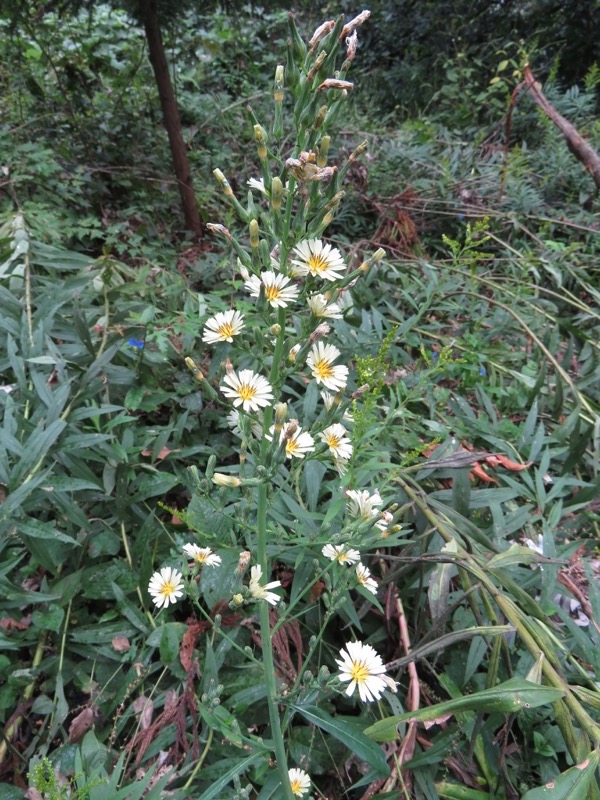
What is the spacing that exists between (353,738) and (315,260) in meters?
0.81

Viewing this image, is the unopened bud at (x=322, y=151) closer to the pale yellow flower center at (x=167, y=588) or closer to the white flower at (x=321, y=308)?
the white flower at (x=321, y=308)

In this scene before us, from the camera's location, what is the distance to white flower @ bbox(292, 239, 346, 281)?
0.86m

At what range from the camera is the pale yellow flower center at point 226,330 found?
0.91 meters

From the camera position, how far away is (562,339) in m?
2.54

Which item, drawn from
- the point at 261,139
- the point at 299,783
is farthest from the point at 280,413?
the point at 299,783

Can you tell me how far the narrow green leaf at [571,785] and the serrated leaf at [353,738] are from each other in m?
0.22

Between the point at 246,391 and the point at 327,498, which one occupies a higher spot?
the point at 246,391

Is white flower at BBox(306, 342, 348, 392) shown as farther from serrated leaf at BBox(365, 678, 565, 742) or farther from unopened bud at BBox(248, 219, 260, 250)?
serrated leaf at BBox(365, 678, 565, 742)

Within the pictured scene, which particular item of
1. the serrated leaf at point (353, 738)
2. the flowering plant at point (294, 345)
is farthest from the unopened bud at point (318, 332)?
the serrated leaf at point (353, 738)

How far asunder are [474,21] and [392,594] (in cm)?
707

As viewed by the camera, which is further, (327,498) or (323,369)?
(327,498)

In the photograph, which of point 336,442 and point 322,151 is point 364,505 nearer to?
point 336,442

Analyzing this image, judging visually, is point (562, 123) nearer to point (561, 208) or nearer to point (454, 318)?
point (561, 208)

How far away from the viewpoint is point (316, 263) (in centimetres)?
87
